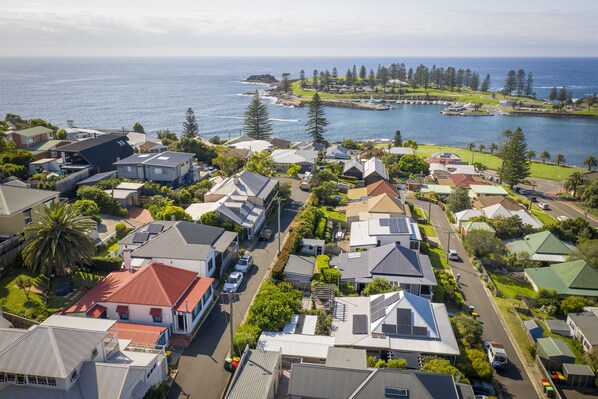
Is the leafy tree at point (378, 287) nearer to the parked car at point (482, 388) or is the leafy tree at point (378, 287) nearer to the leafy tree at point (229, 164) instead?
the parked car at point (482, 388)

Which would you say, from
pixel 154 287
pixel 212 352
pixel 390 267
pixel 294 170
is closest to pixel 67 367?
pixel 212 352

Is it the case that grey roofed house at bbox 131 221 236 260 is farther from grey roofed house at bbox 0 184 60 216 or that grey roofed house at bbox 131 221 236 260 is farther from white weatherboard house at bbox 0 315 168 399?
white weatherboard house at bbox 0 315 168 399

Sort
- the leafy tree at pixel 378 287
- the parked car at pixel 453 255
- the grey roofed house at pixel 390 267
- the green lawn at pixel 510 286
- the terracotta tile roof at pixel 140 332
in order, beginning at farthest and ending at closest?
the parked car at pixel 453 255 < the green lawn at pixel 510 286 < the grey roofed house at pixel 390 267 < the leafy tree at pixel 378 287 < the terracotta tile roof at pixel 140 332

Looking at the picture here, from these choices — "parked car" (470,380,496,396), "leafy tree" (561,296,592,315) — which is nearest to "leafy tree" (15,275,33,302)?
"parked car" (470,380,496,396)

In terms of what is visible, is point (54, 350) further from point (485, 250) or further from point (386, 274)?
point (485, 250)

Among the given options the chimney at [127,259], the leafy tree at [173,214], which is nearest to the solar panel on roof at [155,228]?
the leafy tree at [173,214]

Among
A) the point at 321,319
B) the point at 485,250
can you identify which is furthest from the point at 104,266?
the point at 485,250

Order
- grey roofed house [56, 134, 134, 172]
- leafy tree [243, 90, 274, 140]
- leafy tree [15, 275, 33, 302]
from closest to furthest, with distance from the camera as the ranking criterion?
leafy tree [15, 275, 33, 302], grey roofed house [56, 134, 134, 172], leafy tree [243, 90, 274, 140]
